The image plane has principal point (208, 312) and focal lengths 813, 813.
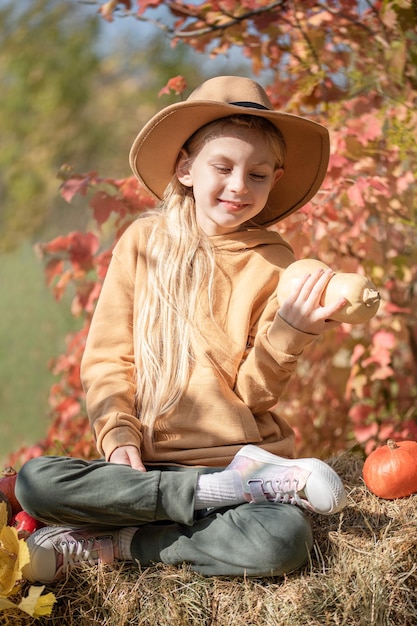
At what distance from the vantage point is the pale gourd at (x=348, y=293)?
2113 millimetres

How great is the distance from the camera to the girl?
2.03 m

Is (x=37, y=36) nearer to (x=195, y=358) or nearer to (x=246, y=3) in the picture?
(x=246, y=3)

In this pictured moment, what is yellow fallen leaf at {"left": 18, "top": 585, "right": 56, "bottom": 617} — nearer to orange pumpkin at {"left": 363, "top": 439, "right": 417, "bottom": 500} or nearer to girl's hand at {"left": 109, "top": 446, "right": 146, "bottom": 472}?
girl's hand at {"left": 109, "top": 446, "right": 146, "bottom": 472}

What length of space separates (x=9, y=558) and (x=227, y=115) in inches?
54.0

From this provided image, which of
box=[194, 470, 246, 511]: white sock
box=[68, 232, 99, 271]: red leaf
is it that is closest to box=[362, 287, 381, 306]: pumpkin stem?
box=[194, 470, 246, 511]: white sock

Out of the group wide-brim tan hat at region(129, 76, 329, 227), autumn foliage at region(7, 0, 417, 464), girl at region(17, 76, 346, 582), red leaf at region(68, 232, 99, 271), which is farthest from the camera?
red leaf at region(68, 232, 99, 271)

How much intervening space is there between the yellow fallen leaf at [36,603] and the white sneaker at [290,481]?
0.56 meters

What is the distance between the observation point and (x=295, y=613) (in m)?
1.87

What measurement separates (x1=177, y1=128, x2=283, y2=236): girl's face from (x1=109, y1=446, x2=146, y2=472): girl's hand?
2.39 feet

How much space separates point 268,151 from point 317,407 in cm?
188

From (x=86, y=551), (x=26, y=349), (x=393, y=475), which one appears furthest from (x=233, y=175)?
(x=26, y=349)

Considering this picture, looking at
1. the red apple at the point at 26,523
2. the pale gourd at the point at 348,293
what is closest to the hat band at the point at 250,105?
the pale gourd at the point at 348,293

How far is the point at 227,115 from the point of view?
241cm

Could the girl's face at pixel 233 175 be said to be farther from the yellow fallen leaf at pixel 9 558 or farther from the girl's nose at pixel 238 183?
the yellow fallen leaf at pixel 9 558
